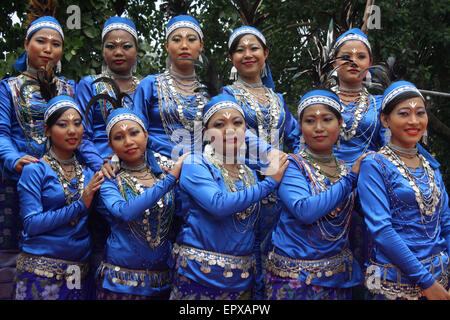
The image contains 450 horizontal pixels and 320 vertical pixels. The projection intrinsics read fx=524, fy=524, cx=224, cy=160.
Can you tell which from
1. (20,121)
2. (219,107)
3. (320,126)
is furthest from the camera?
(20,121)

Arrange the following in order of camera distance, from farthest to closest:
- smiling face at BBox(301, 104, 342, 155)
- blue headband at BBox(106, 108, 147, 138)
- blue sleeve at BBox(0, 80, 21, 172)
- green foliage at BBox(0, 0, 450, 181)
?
green foliage at BBox(0, 0, 450, 181) < blue sleeve at BBox(0, 80, 21, 172) < blue headband at BBox(106, 108, 147, 138) < smiling face at BBox(301, 104, 342, 155)

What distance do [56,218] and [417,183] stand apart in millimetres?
2435

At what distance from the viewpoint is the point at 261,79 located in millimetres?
4641

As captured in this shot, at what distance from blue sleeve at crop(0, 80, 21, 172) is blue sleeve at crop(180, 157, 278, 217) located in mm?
1437

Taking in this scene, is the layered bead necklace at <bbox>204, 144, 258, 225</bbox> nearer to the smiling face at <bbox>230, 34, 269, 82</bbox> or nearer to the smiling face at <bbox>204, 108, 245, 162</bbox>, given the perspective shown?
the smiling face at <bbox>204, 108, 245, 162</bbox>

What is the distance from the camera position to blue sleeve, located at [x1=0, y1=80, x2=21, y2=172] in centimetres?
402

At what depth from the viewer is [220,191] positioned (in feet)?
11.1

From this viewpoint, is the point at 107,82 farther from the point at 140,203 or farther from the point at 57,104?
the point at 140,203

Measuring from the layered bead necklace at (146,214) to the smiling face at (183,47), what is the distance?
107 cm

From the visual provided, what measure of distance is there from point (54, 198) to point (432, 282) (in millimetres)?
2586

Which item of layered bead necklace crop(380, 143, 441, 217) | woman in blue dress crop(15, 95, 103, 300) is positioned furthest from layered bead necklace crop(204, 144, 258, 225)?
layered bead necklace crop(380, 143, 441, 217)

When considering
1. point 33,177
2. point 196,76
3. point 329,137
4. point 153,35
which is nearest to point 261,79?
point 196,76

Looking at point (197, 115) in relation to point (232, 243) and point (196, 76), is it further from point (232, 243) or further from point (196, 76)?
point (232, 243)

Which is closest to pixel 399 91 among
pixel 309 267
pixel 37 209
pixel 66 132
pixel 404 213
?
pixel 404 213
